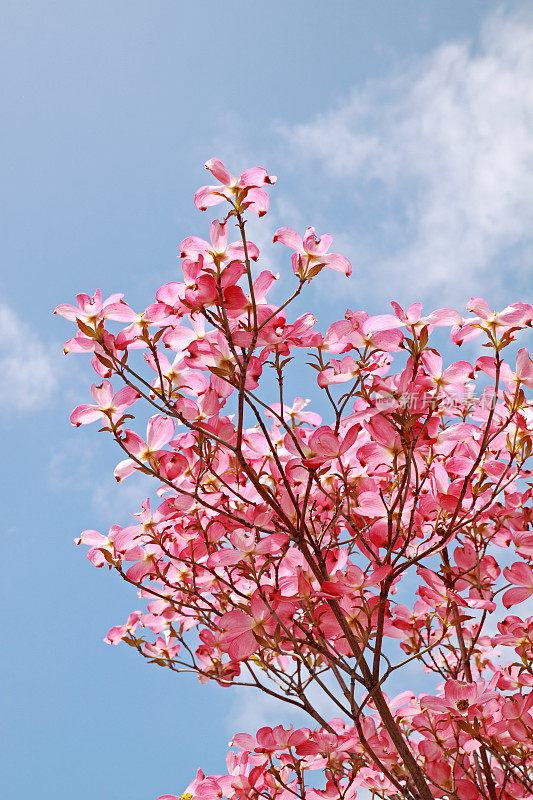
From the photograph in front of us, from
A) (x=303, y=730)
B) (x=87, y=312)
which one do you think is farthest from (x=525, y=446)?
(x=87, y=312)

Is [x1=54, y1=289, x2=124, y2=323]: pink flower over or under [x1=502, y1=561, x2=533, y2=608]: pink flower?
over

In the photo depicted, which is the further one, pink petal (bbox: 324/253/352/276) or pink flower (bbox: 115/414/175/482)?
pink flower (bbox: 115/414/175/482)

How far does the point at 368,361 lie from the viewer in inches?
56.6

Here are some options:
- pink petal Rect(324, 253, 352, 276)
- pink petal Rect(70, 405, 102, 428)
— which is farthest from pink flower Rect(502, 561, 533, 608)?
pink petal Rect(70, 405, 102, 428)

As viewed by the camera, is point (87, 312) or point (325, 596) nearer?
point (325, 596)

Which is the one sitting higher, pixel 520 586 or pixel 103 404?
pixel 103 404

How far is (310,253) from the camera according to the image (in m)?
1.33

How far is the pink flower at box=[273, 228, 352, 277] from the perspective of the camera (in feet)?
4.35

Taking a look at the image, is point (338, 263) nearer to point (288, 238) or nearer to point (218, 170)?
point (288, 238)

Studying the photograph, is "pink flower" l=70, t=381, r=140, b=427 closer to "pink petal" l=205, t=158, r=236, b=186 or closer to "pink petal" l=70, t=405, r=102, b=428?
"pink petal" l=70, t=405, r=102, b=428

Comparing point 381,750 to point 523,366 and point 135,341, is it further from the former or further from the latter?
point 135,341

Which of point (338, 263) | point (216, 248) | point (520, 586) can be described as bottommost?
point (520, 586)

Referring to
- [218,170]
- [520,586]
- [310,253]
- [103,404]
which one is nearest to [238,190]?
[218,170]

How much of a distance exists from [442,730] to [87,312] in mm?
1422
